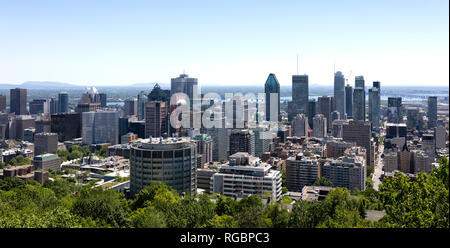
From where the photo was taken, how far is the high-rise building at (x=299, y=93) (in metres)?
30.6

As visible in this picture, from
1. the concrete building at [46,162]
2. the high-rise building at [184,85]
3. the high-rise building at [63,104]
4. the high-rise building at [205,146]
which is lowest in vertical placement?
the concrete building at [46,162]

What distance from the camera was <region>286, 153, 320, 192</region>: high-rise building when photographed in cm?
1312

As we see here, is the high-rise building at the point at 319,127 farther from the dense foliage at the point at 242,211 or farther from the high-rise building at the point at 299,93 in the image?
the dense foliage at the point at 242,211

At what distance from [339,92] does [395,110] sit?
5123mm

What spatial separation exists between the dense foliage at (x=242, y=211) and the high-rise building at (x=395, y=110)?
23093 mm

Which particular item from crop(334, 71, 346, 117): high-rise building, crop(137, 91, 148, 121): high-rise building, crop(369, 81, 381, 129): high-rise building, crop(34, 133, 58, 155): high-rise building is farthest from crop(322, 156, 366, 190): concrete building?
crop(334, 71, 346, 117): high-rise building

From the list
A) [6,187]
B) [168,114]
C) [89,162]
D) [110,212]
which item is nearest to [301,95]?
[168,114]

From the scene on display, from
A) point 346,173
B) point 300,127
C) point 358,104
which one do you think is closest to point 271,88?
point 300,127

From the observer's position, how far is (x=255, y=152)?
1798 cm

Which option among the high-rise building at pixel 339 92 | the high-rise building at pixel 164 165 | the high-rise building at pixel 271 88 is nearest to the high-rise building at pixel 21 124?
the high-rise building at pixel 271 88

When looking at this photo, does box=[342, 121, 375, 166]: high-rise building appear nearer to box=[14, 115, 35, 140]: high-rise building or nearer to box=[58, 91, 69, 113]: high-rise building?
box=[58, 91, 69, 113]: high-rise building

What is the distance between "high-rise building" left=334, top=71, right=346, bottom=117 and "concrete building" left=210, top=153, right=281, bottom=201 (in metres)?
23.6

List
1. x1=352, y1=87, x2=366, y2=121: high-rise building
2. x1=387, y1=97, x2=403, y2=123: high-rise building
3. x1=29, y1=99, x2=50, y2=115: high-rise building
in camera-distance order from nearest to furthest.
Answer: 1. x1=29, y1=99, x2=50, y2=115: high-rise building
2. x1=387, y1=97, x2=403, y2=123: high-rise building
3. x1=352, y1=87, x2=366, y2=121: high-rise building

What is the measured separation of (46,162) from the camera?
51.2 ft
